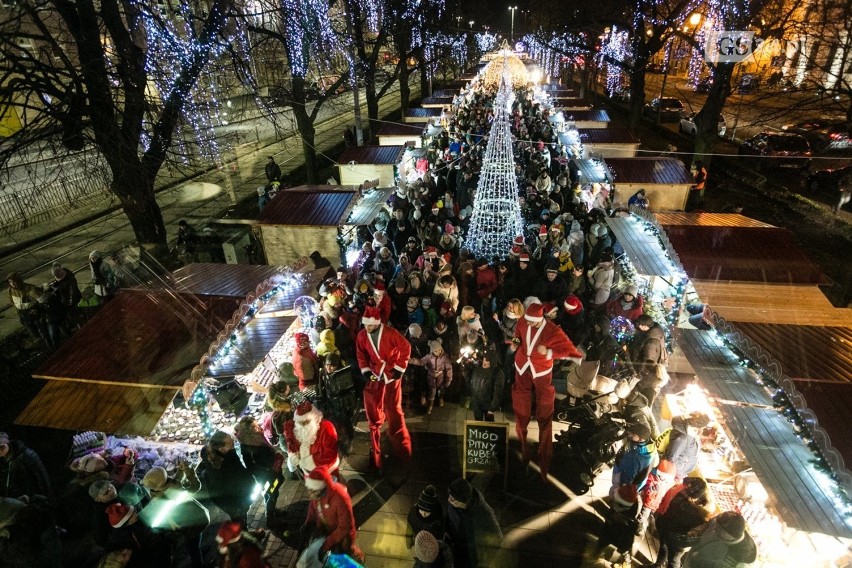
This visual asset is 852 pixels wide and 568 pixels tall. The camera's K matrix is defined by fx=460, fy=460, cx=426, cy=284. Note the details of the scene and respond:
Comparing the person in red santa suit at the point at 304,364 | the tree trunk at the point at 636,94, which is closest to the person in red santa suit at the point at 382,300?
the person in red santa suit at the point at 304,364

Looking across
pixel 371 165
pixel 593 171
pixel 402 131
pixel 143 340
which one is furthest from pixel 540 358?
pixel 402 131

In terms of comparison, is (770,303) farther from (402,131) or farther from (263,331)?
(402,131)

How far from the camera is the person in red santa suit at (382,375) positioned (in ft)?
A: 18.2

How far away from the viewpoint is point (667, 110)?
29.7 metres

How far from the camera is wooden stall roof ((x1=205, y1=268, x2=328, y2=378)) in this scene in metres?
5.65

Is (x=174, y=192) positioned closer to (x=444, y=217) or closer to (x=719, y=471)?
(x=444, y=217)

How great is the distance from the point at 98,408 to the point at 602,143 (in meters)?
17.4

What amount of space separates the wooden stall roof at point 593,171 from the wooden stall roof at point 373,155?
6.20 meters

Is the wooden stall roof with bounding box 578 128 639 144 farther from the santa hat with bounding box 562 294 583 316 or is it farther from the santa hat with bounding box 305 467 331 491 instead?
the santa hat with bounding box 305 467 331 491

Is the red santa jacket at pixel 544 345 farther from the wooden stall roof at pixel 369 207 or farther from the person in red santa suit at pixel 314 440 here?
the wooden stall roof at pixel 369 207

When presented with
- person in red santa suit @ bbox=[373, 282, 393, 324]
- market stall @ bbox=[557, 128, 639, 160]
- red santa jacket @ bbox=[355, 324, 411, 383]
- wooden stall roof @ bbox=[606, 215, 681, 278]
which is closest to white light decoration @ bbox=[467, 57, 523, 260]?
wooden stall roof @ bbox=[606, 215, 681, 278]

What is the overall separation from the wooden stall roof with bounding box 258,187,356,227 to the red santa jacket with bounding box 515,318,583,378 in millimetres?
6655

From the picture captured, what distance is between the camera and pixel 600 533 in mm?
5000

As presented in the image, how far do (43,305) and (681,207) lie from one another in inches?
609
